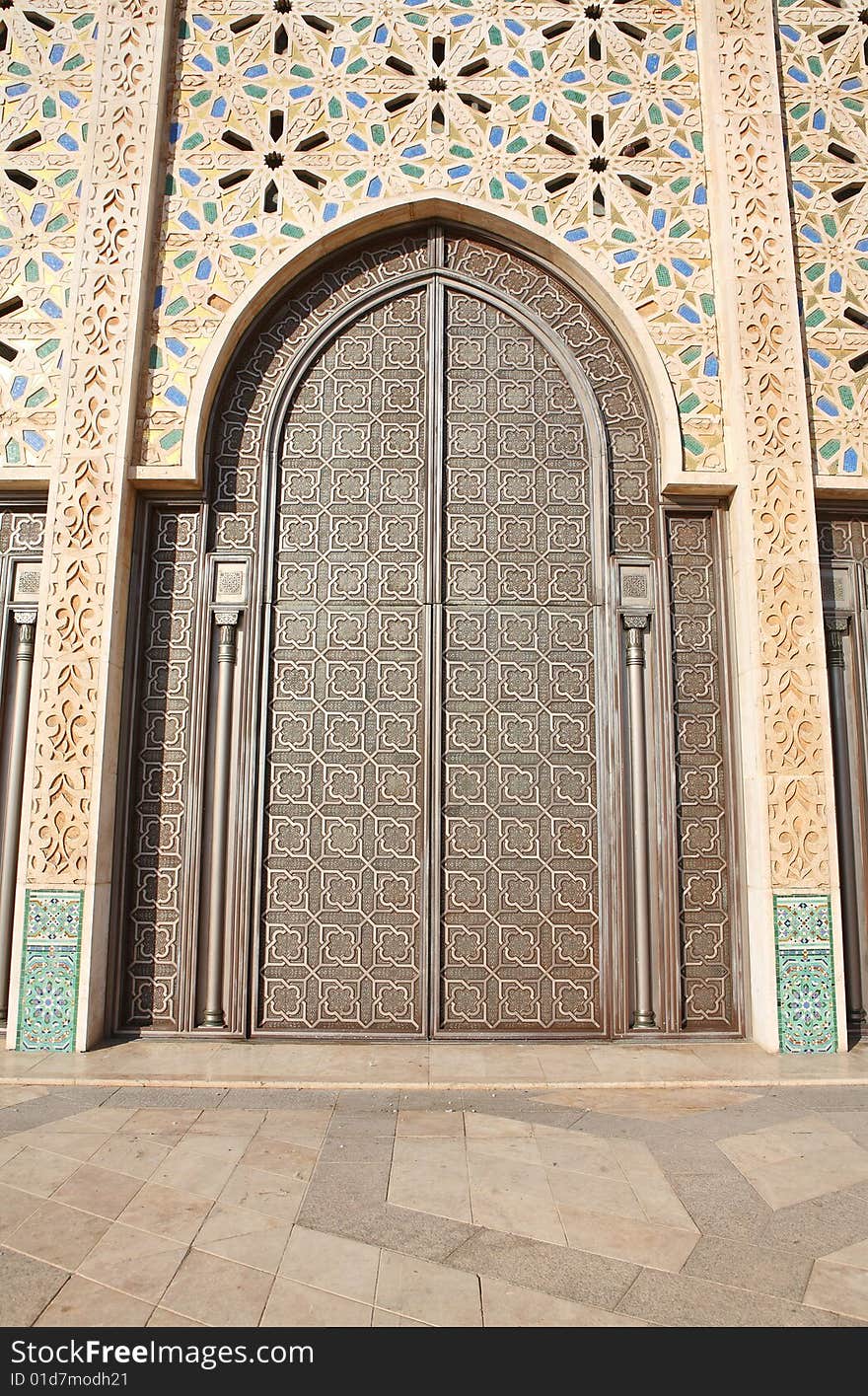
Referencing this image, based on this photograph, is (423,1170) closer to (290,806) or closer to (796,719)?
(290,806)

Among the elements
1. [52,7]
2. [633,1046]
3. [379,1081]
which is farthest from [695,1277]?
[52,7]

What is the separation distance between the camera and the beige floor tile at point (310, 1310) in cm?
190

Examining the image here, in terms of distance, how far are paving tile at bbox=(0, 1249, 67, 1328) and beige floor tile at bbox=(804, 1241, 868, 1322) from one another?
5.82 ft

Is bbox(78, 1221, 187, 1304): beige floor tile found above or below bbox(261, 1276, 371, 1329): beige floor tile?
above

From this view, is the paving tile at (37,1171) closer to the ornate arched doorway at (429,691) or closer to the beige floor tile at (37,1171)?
the beige floor tile at (37,1171)

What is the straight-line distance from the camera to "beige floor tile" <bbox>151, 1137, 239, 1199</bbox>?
2.60m

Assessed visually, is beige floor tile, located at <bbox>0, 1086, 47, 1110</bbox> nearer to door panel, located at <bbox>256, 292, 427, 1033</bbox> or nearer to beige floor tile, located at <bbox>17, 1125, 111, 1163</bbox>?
beige floor tile, located at <bbox>17, 1125, 111, 1163</bbox>

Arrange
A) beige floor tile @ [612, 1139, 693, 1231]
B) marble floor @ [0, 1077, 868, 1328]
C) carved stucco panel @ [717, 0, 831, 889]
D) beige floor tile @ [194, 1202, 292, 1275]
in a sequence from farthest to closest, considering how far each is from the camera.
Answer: carved stucco panel @ [717, 0, 831, 889]
beige floor tile @ [612, 1139, 693, 1231]
beige floor tile @ [194, 1202, 292, 1275]
marble floor @ [0, 1077, 868, 1328]

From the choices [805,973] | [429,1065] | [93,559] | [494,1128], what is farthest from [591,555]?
[494,1128]

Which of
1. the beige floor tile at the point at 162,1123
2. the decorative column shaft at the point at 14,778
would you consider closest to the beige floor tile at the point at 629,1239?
the beige floor tile at the point at 162,1123

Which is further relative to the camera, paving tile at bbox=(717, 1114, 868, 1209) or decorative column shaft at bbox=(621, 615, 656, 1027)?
decorative column shaft at bbox=(621, 615, 656, 1027)

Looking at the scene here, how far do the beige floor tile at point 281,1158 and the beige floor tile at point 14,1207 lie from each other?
629mm

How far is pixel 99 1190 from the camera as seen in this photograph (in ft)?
8.47

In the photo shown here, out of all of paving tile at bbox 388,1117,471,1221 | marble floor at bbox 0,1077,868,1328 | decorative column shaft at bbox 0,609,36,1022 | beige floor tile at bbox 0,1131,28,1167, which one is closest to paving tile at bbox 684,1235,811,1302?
marble floor at bbox 0,1077,868,1328
